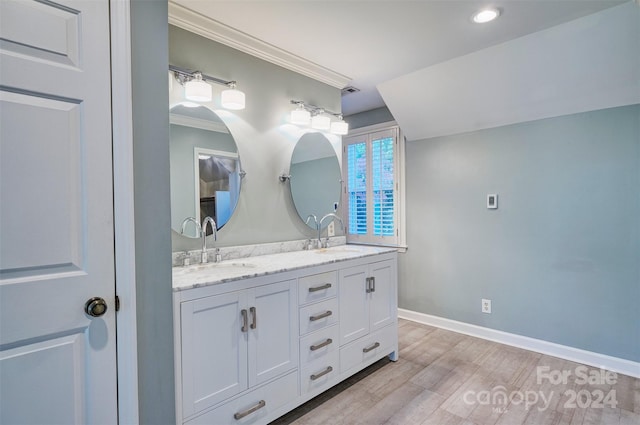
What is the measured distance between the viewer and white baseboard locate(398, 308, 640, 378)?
2.42 meters

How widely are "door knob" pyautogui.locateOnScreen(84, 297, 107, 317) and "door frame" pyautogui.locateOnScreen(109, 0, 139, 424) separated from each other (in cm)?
6

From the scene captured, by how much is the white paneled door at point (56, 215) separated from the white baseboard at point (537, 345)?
3057mm

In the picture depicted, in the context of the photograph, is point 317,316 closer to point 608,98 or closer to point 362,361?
point 362,361

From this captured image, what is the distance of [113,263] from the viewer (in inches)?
47.6

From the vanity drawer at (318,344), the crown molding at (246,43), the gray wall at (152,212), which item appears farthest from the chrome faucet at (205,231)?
the crown molding at (246,43)

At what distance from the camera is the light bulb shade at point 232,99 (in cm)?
217

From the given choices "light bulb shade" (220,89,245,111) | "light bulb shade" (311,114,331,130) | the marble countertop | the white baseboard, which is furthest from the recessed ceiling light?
the white baseboard

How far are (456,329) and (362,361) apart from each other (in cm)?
144

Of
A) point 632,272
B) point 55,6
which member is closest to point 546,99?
point 632,272

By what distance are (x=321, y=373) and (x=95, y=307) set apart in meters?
1.40

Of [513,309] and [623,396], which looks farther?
[513,309]

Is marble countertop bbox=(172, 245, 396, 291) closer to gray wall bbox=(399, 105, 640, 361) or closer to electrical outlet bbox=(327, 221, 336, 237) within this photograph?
electrical outlet bbox=(327, 221, 336, 237)

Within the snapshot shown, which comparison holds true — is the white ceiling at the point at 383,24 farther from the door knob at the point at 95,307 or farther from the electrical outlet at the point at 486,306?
the electrical outlet at the point at 486,306

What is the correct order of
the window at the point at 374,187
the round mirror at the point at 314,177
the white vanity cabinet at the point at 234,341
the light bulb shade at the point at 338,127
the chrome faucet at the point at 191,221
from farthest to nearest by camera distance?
the window at the point at 374,187
the light bulb shade at the point at 338,127
the round mirror at the point at 314,177
the chrome faucet at the point at 191,221
the white vanity cabinet at the point at 234,341
